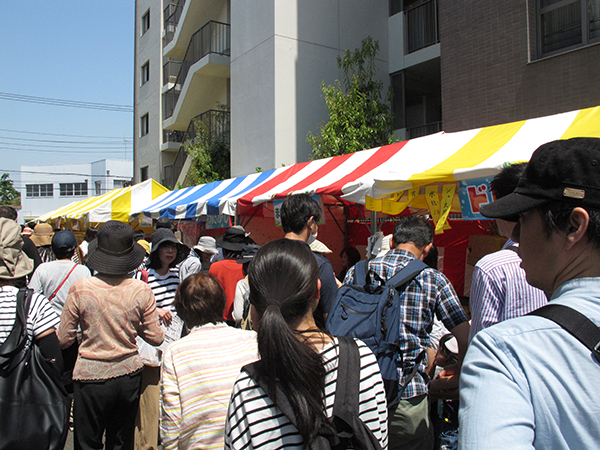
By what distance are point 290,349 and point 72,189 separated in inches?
2528

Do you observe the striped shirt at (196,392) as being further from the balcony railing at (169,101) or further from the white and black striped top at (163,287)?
the balcony railing at (169,101)

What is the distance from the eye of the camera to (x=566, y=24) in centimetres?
791

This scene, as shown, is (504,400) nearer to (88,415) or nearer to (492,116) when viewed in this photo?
(88,415)

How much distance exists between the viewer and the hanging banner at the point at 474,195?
14.7ft

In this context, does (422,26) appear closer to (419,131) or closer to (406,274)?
(419,131)

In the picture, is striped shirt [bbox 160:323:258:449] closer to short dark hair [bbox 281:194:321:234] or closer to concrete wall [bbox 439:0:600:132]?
short dark hair [bbox 281:194:321:234]

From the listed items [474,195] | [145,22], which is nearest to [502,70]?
[474,195]

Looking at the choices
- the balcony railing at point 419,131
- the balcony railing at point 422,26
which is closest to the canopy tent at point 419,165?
the balcony railing at point 419,131

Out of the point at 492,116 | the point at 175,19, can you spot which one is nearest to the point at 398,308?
the point at 492,116

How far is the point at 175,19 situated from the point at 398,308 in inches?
891

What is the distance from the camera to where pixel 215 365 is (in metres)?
2.07

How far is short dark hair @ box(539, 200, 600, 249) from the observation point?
3.37 feet

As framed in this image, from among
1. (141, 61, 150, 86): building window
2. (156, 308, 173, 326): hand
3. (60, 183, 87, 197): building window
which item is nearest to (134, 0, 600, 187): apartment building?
(141, 61, 150, 86): building window

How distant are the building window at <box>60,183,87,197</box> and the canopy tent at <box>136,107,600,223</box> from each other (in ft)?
185
